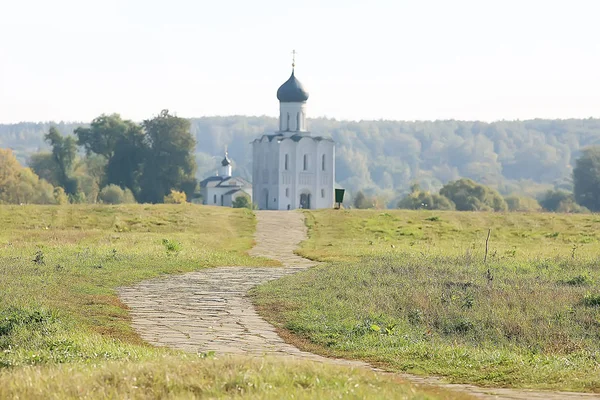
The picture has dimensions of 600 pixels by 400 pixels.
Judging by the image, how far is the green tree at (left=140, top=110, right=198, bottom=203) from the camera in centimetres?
8894

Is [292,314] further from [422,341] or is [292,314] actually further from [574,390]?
[574,390]

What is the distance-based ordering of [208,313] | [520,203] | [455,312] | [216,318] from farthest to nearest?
[520,203] → [455,312] → [208,313] → [216,318]

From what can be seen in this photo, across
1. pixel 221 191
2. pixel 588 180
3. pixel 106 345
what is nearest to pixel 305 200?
pixel 221 191

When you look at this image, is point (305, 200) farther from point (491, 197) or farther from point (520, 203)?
point (520, 203)

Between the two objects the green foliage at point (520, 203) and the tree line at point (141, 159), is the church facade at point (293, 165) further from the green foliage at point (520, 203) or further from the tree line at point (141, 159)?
the green foliage at point (520, 203)

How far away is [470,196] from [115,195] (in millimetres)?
33283

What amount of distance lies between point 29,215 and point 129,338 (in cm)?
2743

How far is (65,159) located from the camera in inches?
3794

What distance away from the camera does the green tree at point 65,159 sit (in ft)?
313

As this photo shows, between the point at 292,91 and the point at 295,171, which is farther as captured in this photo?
the point at 295,171

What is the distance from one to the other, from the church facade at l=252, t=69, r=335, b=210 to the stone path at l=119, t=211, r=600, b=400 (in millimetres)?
72438

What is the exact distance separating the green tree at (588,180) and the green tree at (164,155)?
1563 inches

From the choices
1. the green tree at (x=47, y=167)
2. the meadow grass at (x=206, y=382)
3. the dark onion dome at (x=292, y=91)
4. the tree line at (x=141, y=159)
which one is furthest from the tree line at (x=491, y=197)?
the meadow grass at (x=206, y=382)

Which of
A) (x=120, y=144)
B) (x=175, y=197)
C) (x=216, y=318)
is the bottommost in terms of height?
(x=216, y=318)
